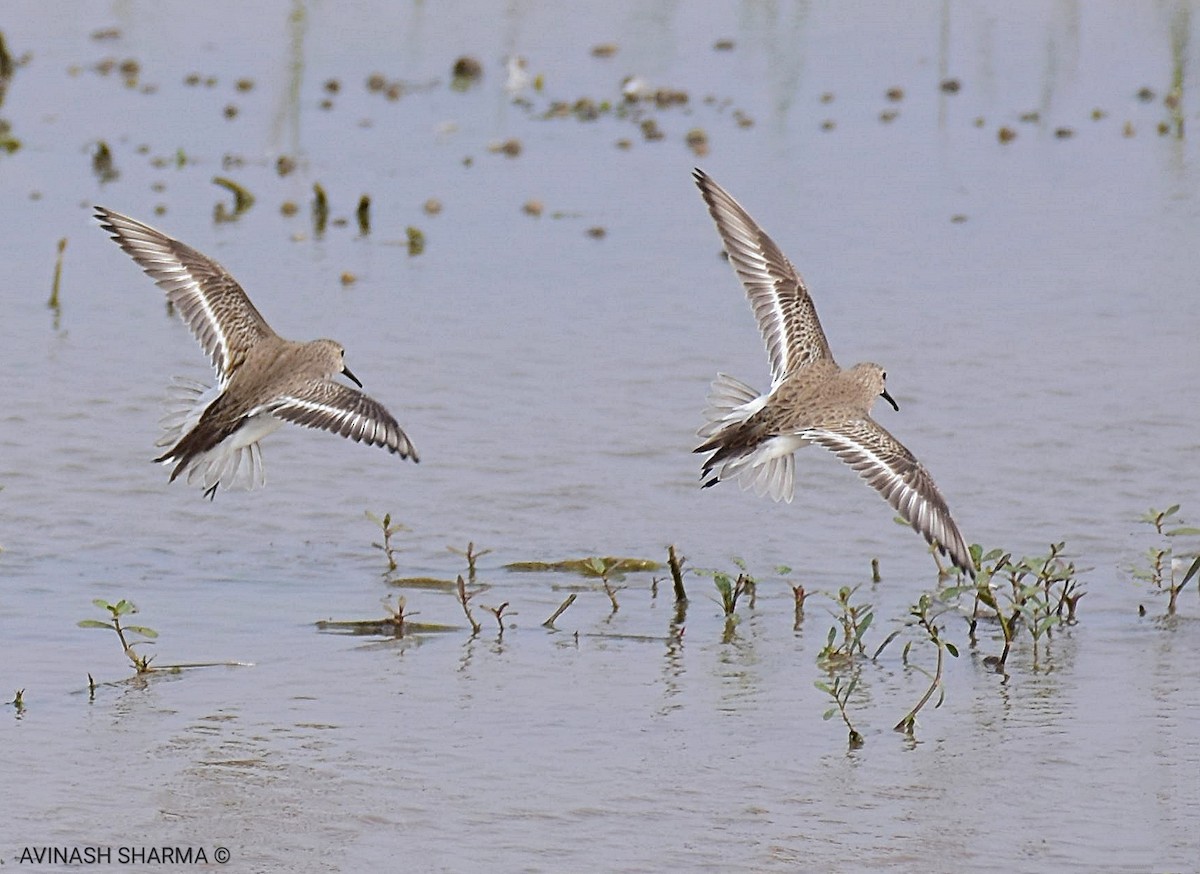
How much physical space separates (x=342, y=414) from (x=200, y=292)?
4.20 ft

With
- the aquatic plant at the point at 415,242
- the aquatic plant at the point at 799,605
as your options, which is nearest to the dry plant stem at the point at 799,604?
the aquatic plant at the point at 799,605

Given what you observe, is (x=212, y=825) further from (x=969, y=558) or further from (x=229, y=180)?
(x=229, y=180)

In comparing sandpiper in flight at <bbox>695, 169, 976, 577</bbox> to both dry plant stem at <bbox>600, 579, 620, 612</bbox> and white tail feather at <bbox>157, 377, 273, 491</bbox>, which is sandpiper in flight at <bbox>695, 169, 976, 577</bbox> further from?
white tail feather at <bbox>157, 377, 273, 491</bbox>

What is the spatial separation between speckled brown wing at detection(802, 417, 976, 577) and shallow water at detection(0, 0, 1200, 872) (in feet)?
1.54

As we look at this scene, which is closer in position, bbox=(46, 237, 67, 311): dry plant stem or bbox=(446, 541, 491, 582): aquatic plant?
bbox=(446, 541, 491, 582): aquatic plant

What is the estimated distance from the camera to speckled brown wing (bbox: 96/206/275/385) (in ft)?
26.9

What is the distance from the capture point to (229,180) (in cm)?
1374

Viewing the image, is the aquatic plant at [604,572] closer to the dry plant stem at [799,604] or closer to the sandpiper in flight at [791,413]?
the sandpiper in flight at [791,413]

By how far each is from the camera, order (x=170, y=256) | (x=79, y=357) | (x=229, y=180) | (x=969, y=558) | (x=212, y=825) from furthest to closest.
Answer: (x=229, y=180)
(x=79, y=357)
(x=170, y=256)
(x=969, y=558)
(x=212, y=825)

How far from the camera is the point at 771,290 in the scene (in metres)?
8.44

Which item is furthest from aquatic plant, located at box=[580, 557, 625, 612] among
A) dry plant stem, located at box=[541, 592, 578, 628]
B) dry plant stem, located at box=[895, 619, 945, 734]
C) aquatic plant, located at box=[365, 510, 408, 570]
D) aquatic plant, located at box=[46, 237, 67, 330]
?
aquatic plant, located at box=[46, 237, 67, 330]

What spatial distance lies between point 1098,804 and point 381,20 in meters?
15.1

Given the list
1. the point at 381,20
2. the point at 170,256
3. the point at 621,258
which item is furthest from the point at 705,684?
the point at 381,20

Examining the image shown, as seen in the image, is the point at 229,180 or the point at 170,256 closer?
the point at 170,256
